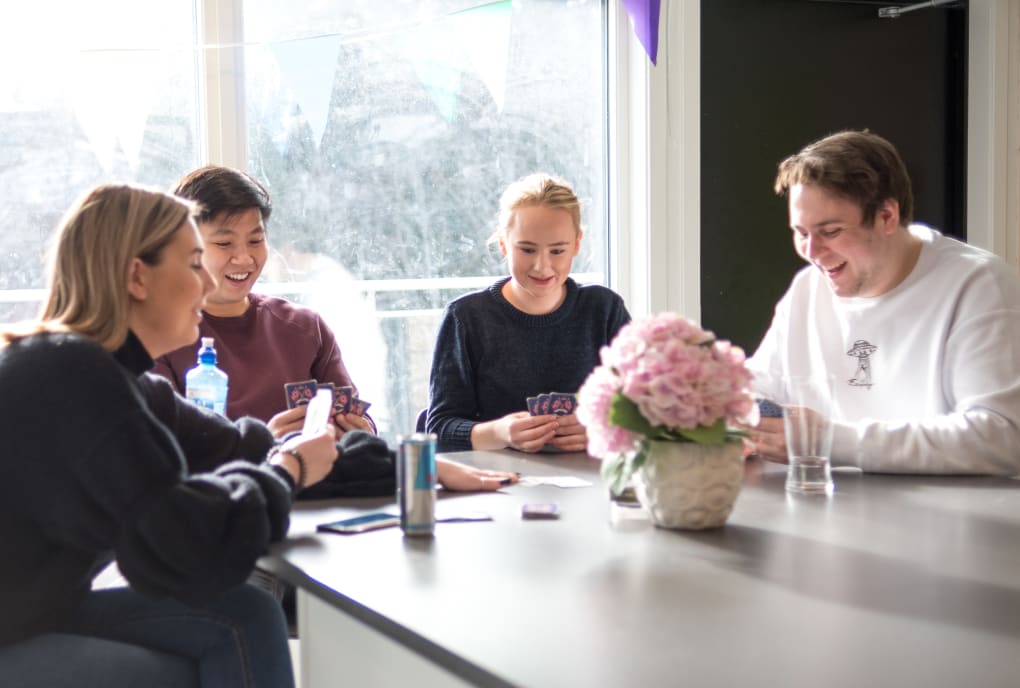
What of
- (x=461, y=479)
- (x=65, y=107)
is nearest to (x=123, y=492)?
(x=461, y=479)

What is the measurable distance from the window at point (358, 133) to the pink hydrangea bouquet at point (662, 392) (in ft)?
6.88

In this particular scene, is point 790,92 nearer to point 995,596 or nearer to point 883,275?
point 883,275

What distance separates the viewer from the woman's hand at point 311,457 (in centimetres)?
186

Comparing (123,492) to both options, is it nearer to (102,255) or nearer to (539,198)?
(102,255)

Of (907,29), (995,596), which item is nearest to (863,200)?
(995,596)

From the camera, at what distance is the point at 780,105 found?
4109 millimetres

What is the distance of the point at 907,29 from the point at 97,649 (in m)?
3.62

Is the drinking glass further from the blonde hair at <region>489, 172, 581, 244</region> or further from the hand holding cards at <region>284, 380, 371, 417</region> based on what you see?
the blonde hair at <region>489, 172, 581, 244</region>

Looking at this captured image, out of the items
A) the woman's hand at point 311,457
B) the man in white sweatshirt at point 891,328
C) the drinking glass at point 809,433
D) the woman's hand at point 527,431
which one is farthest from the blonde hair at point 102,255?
the man in white sweatshirt at point 891,328

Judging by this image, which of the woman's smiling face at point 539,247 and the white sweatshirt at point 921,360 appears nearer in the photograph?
the white sweatshirt at point 921,360

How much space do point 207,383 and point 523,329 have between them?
0.80 meters

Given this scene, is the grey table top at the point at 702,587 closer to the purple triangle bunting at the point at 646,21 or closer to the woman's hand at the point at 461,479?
the woman's hand at the point at 461,479

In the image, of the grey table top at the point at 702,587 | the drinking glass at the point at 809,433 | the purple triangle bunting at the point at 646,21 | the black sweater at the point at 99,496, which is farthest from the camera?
the purple triangle bunting at the point at 646,21

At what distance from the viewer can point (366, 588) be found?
4.83ft
